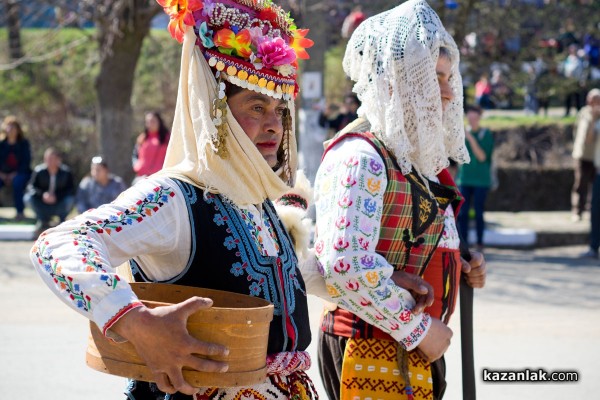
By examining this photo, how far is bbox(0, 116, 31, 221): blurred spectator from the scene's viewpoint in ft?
45.5

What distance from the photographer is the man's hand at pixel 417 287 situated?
9.78ft

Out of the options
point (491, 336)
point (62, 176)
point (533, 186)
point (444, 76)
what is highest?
point (444, 76)

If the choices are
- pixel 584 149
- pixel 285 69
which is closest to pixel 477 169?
pixel 584 149

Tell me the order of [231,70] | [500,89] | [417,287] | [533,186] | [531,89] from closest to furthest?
1. [231,70]
2. [417,287]
3. [533,186]
4. [531,89]
5. [500,89]

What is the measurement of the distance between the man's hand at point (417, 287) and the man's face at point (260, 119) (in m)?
0.61

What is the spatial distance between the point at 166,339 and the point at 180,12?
3.07 ft

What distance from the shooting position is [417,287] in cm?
299

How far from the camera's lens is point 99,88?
13.3 m

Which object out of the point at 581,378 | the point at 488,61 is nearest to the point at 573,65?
the point at 488,61

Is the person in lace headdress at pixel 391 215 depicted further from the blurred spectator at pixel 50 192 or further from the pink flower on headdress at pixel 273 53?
the blurred spectator at pixel 50 192

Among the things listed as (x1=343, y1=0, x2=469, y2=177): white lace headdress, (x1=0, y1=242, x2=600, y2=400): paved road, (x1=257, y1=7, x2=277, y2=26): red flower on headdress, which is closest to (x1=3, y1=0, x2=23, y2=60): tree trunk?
(x1=0, y1=242, x2=600, y2=400): paved road

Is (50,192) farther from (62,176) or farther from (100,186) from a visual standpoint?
(100,186)

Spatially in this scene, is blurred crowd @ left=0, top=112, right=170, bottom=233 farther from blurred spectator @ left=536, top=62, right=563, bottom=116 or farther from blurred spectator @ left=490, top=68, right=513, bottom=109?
blurred spectator @ left=536, top=62, right=563, bottom=116

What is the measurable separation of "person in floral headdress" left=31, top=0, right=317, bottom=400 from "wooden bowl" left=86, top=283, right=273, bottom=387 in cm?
7
